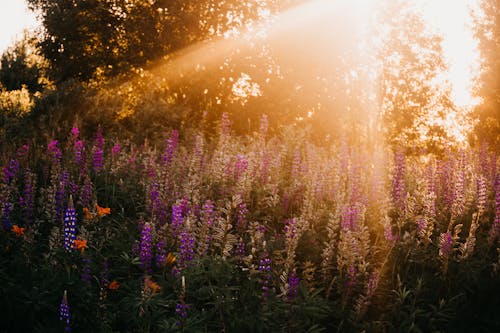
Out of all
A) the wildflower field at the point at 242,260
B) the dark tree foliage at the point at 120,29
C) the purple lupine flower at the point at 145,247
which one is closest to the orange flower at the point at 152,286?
the wildflower field at the point at 242,260

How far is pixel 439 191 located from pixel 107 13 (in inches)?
908

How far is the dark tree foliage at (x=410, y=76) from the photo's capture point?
2508cm

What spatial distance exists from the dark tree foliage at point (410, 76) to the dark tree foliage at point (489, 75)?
15.7ft

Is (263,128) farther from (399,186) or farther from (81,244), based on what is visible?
(81,244)

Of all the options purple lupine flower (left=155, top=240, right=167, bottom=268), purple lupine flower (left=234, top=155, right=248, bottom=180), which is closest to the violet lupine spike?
purple lupine flower (left=155, top=240, right=167, bottom=268)

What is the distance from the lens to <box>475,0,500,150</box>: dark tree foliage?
94.5 ft

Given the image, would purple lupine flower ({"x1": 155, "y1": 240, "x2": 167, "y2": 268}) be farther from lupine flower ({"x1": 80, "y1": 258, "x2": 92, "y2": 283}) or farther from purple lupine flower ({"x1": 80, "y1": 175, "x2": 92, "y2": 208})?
purple lupine flower ({"x1": 80, "y1": 175, "x2": 92, "y2": 208})

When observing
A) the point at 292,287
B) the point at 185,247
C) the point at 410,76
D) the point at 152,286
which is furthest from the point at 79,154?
the point at 410,76

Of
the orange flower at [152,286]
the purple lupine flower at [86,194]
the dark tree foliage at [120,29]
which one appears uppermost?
the dark tree foliage at [120,29]

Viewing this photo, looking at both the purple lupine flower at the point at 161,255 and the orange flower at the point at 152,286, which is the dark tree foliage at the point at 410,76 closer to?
the purple lupine flower at the point at 161,255

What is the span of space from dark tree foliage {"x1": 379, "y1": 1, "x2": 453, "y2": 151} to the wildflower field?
19.8 metres

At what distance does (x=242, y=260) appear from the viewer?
400 centimetres

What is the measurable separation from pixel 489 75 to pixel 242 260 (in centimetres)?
2883

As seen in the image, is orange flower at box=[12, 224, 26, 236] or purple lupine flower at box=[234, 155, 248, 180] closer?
orange flower at box=[12, 224, 26, 236]
